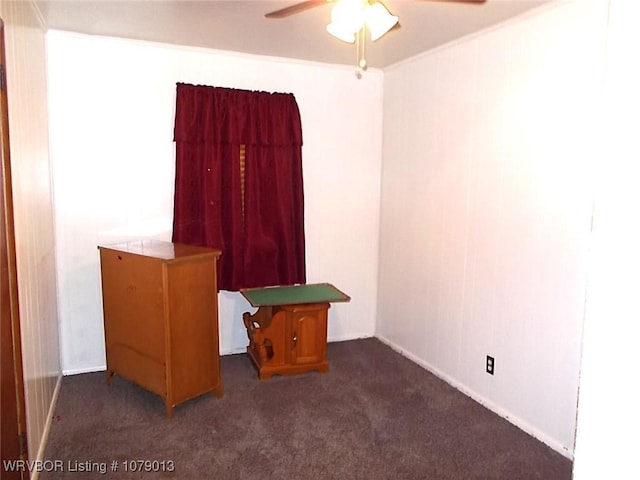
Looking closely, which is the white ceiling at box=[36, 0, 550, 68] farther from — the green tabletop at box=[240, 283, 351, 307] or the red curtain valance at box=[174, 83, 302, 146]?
the green tabletop at box=[240, 283, 351, 307]

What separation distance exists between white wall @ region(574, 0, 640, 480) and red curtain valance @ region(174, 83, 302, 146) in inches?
116

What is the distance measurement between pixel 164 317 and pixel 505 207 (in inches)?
79.3

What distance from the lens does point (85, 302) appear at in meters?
3.30

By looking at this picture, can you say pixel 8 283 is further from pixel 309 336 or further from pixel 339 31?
pixel 309 336

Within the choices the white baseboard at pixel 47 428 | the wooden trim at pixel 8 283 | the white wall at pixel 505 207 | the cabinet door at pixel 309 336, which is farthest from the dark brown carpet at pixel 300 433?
the wooden trim at pixel 8 283

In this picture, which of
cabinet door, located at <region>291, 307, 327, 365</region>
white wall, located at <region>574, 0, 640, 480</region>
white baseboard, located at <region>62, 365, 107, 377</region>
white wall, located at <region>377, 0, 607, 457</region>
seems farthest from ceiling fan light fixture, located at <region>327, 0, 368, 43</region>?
white baseboard, located at <region>62, 365, 107, 377</region>

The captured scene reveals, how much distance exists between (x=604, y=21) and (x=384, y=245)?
7.31 ft

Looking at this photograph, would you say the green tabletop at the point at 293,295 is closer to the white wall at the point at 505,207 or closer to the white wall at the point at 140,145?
the white wall at the point at 140,145

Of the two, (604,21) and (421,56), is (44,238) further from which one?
(604,21)

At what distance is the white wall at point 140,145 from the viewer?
10.3 ft

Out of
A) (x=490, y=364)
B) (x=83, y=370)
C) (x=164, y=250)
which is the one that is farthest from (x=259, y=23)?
(x=83, y=370)

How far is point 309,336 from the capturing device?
3295 millimetres

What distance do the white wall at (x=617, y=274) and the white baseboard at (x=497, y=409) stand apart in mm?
1955

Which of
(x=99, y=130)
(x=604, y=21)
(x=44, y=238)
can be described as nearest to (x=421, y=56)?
(x=604, y=21)
